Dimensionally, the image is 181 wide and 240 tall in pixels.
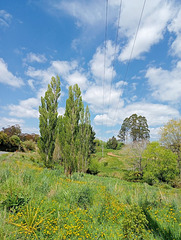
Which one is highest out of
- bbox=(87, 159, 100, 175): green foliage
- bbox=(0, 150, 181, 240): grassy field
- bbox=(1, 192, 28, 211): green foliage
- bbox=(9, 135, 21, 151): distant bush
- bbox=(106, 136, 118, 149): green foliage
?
bbox=(106, 136, 118, 149): green foliage

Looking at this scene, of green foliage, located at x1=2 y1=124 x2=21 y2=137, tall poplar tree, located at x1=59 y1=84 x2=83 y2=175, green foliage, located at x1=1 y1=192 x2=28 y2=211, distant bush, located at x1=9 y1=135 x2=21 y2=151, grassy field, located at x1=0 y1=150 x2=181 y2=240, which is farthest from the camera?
green foliage, located at x1=2 y1=124 x2=21 y2=137

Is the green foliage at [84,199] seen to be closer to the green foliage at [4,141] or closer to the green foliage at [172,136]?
the green foliage at [172,136]

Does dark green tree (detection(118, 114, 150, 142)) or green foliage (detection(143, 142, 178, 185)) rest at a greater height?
dark green tree (detection(118, 114, 150, 142))

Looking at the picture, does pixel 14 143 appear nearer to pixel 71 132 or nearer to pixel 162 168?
pixel 71 132

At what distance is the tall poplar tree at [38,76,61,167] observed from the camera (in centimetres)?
1309

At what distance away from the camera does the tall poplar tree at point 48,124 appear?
1309cm

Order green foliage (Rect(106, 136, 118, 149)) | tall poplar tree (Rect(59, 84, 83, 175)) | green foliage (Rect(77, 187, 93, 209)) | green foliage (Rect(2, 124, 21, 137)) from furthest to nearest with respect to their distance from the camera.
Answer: green foliage (Rect(106, 136, 118, 149)) → green foliage (Rect(2, 124, 21, 137)) → tall poplar tree (Rect(59, 84, 83, 175)) → green foliage (Rect(77, 187, 93, 209))

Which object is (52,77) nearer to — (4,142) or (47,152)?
(47,152)

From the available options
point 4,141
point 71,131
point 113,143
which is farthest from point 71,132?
point 113,143

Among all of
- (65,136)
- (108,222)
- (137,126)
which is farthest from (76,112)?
(137,126)

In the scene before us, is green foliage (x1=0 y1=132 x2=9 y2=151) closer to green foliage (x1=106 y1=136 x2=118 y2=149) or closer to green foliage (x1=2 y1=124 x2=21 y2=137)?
green foliage (x1=2 y1=124 x2=21 y2=137)

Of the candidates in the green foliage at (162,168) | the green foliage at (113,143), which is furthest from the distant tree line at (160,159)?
the green foliage at (113,143)

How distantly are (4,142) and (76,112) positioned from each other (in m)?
21.1

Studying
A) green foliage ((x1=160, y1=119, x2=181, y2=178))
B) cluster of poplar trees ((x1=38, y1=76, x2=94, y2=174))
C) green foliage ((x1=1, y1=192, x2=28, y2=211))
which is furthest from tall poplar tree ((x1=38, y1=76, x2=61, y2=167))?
green foliage ((x1=160, y1=119, x2=181, y2=178))
